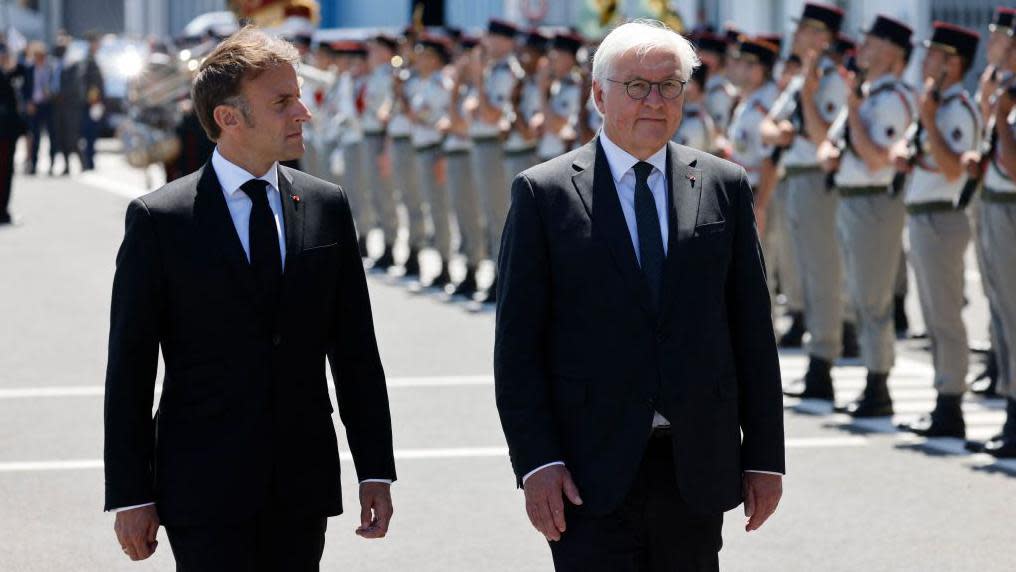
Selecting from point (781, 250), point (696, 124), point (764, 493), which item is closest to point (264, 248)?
point (764, 493)

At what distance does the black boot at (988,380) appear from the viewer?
10867 mm

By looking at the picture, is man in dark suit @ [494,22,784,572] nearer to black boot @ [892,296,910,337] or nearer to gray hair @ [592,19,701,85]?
gray hair @ [592,19,701,85]

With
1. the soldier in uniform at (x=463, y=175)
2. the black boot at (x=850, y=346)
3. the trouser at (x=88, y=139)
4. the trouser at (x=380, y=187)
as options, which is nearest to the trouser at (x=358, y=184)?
the trouser at (x=380, y=187)

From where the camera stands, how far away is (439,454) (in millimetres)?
9109

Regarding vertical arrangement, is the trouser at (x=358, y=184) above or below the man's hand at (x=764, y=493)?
below

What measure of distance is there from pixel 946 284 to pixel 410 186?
8914 mm

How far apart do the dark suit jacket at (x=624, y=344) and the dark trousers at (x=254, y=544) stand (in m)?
0.51

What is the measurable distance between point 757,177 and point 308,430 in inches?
335

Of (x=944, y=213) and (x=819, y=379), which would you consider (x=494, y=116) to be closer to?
(x=819, y=379)

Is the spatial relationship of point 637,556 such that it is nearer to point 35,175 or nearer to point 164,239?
point 164,239

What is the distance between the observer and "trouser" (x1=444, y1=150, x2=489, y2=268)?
16406mm

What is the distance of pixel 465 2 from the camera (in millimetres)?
45656

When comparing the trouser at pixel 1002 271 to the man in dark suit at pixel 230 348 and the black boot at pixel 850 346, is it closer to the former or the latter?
the black boot at pixel 850 346

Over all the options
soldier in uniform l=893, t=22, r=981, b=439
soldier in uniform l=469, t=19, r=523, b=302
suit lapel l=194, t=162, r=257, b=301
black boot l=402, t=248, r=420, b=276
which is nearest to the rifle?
soldier in uniform l=893, t=22, r=981, b=439
